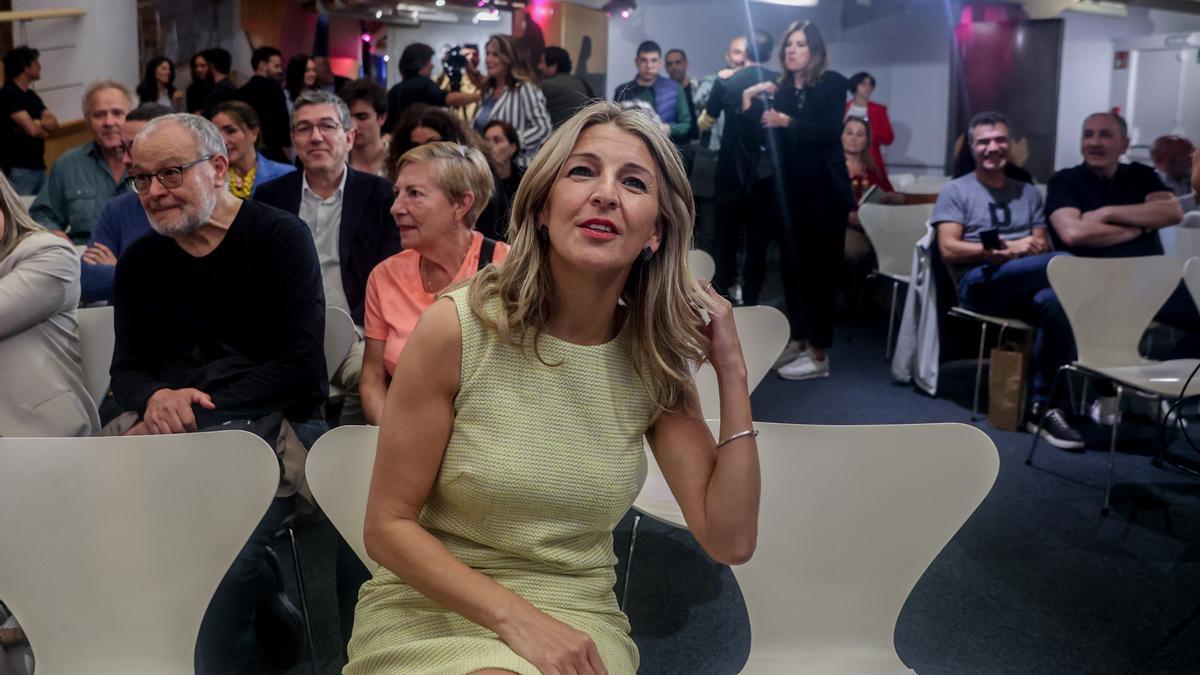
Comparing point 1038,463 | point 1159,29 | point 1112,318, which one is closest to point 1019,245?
point 1112,318

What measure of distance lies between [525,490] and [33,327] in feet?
5.94

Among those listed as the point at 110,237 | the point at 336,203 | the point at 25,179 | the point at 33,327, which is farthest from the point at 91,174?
the point at 25,179

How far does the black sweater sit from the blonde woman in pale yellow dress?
40.1 inches

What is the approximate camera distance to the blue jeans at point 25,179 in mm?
7395

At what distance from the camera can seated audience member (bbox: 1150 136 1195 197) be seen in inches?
251

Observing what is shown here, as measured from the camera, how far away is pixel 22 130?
293 inches

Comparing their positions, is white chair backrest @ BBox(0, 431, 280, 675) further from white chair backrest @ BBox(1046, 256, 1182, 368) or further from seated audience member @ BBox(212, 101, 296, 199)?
white chair backrest @ BBox(1046, 256, 1182, 368)

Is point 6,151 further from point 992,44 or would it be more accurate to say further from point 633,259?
point 992,44

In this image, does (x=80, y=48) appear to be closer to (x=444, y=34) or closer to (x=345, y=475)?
Result: (x=444, y=34)

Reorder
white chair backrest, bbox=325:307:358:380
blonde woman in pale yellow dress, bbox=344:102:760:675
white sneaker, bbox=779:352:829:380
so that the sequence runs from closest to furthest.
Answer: blonde woman in pale yellow dress, bbox=344:102:760:675, white chair backrest, bbox=325:307:358:380, white sneaker, bbox=779:352:829:380

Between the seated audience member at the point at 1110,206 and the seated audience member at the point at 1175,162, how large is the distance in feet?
5.20

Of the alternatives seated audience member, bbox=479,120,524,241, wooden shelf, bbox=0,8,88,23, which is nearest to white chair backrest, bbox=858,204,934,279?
seated audience member, bbox=479,120,524,241

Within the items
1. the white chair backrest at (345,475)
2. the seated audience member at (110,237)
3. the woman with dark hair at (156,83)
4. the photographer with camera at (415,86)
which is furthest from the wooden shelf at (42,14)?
the white chair backrest at (345,475)

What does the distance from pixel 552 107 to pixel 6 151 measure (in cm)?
390
